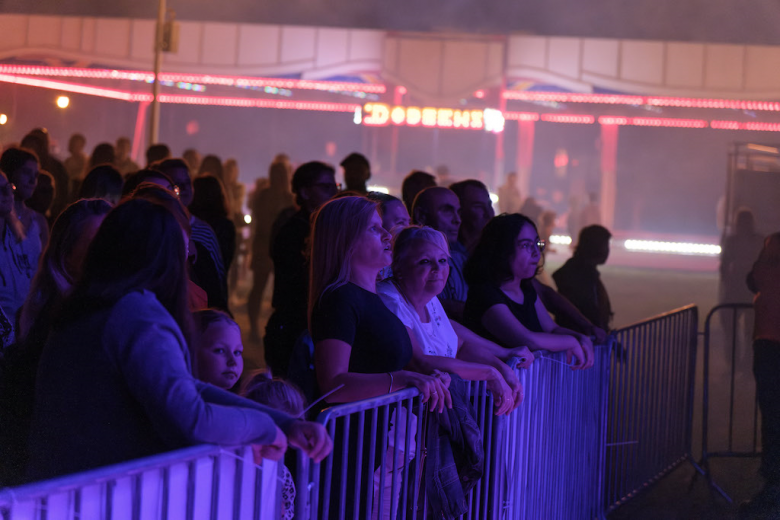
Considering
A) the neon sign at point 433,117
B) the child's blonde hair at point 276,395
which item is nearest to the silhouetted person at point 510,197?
the neon sign at point 433,117

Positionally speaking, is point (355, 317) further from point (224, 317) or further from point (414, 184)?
point (414, 184)

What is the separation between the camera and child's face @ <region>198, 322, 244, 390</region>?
108 inches

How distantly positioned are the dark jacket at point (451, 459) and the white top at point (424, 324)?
0.34 metres

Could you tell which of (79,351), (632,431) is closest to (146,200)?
(79,351)

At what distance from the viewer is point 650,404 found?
5.95 metres

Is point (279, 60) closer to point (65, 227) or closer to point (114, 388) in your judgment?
point (65, 227)

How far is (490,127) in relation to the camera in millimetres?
21594

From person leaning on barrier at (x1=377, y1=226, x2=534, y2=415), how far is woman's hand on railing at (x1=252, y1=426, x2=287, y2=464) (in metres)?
1.16

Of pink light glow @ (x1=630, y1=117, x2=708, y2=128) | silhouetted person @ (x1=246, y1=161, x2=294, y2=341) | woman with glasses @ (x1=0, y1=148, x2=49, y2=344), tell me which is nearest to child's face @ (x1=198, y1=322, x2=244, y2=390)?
woman with glasses @ (x1=0, y1=148, x2=49, y2=344)

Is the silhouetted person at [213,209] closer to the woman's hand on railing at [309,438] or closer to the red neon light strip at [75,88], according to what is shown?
the woman's hand on railing at [309,438]

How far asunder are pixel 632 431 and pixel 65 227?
4.01m

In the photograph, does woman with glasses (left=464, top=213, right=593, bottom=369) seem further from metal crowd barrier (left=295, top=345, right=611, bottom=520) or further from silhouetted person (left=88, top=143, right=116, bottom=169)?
silhouetted person (left=88, top=143, right=116, bottom=169)

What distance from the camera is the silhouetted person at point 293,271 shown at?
4715mm

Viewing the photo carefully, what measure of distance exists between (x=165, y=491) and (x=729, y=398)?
808cm
